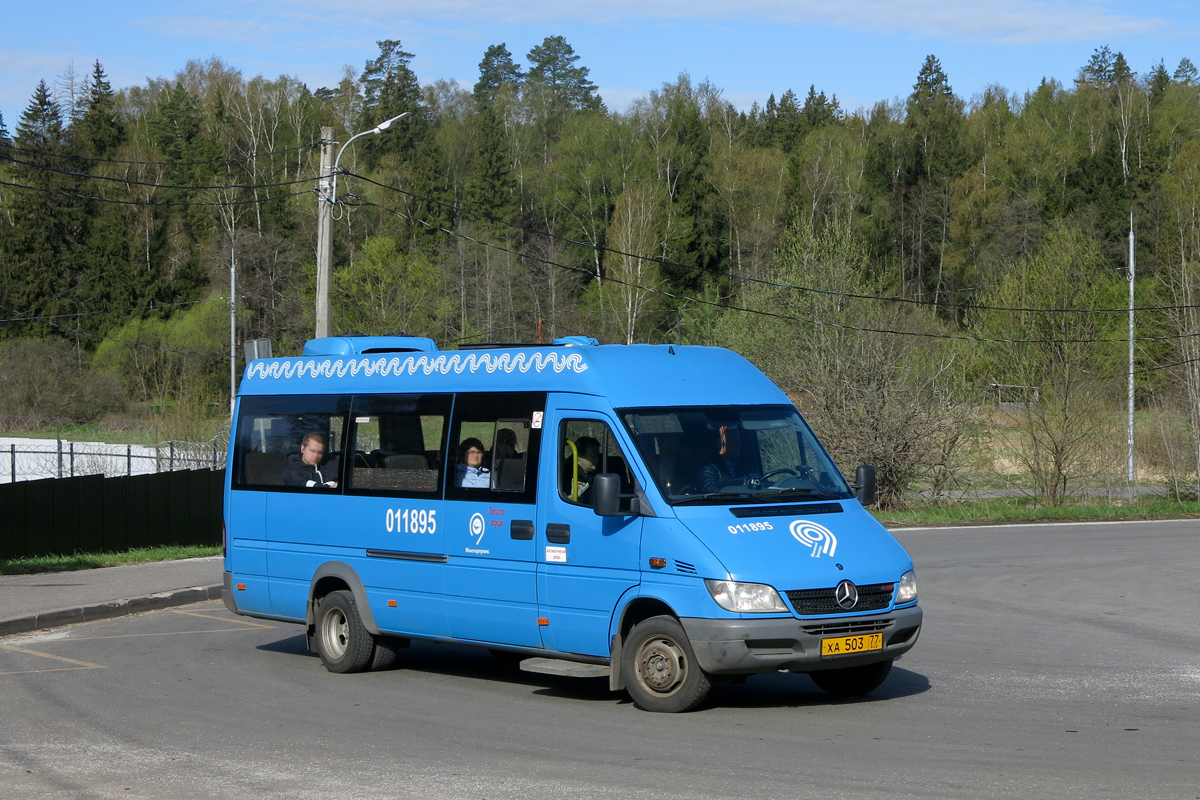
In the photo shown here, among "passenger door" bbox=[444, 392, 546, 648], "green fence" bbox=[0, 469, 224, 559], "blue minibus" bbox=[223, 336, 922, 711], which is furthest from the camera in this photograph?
"green fence" bbox=[0, 469, 224, 559]

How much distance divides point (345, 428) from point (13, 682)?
3.34 m

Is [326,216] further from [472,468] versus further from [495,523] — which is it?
[495,523]

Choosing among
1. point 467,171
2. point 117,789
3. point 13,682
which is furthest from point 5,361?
point 117,789

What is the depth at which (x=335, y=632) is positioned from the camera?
11.0 metres

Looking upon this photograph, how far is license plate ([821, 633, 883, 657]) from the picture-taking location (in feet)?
27.4

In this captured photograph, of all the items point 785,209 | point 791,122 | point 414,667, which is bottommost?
point 414,667

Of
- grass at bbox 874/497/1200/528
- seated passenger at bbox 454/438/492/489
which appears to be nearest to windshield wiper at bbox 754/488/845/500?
seated passenger at bbox 454/438/492/489

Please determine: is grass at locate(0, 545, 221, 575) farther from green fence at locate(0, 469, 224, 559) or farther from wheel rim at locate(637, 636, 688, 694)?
wheel rim at locate(637, 636, 688, 694)

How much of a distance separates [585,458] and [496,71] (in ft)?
352

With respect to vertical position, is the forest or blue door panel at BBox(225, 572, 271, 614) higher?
the forest

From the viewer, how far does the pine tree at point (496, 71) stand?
111 m

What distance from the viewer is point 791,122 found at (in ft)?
292

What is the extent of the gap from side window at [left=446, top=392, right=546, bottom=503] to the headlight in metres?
1.89

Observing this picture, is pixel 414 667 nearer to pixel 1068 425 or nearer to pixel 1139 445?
pixel 1068 425
